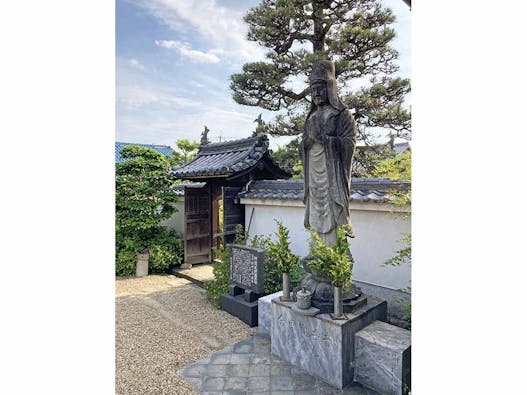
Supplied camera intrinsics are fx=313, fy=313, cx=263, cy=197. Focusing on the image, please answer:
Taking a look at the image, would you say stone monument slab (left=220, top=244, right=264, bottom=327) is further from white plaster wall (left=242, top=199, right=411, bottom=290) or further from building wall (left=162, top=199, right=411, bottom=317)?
white plaster wall (left=242, top=199, right=411, bottom=290)

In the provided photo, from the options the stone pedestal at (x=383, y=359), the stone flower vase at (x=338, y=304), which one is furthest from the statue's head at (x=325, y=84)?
the stone pedestal at (x=383, y=359)

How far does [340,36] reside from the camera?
9.73 meters

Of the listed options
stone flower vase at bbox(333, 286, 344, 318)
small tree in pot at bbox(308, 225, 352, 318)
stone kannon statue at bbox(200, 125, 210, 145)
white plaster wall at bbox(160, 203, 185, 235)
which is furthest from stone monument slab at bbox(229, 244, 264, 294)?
stone kannon statue at bbox(200, 125, 210, 145)

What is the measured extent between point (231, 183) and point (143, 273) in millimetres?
3674

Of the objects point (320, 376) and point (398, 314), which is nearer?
point (320, 376)

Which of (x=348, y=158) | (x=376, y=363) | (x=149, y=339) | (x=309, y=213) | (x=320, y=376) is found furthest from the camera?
(x=149, y=339)

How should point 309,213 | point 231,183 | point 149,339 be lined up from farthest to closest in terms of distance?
point 231,183 → point 149,339 → point 309,213

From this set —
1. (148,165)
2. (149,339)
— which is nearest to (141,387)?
(149,339)

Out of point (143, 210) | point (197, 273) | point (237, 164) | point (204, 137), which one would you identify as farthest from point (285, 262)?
point (204, 137)

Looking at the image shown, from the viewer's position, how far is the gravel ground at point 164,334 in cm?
398

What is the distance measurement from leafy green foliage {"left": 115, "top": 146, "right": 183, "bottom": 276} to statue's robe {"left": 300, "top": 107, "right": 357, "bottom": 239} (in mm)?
6116

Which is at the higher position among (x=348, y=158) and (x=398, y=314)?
(x=348, y=158)

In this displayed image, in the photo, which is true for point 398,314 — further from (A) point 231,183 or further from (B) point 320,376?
(A) point 231,183

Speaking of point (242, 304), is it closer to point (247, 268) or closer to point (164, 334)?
point (247, 268)
